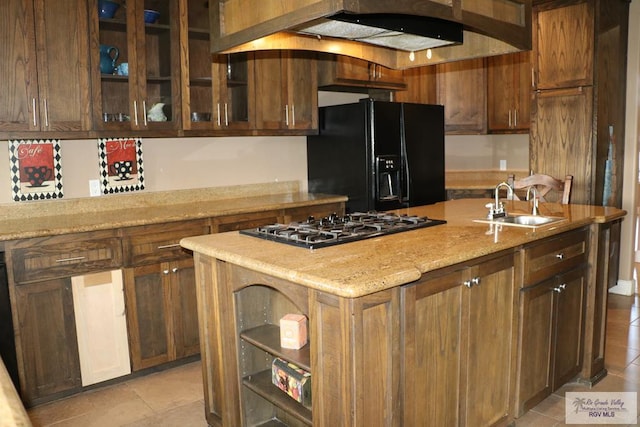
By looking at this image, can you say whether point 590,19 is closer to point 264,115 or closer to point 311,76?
point 311,76

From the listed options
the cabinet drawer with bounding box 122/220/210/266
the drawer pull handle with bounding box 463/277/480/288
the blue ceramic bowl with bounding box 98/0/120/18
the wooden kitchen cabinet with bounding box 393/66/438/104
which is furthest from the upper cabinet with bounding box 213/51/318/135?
the drawer pull handle with bounding box 463/277/480/288

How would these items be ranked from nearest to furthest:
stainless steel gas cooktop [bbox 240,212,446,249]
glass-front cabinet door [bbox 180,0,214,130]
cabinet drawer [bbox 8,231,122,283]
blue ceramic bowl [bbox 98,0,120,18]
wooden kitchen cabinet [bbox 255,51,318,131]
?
1. stainless steel gas cooktop [bbox 240,212,446,249]
2. cabinet drawer [bbox 8,231,122,283]
3. blue ceramic bowl [bbox 98,0,120,18]
4. glass-front cabinet door [bbox 180,0,214,130]
5. wooden kitchen cabinet [bbox 255,51,318,131]

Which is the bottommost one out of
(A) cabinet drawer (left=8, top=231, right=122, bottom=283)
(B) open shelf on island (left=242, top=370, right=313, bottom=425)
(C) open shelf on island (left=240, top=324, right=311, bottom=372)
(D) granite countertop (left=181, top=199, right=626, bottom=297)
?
(B) open shelf on island (left=242, top=370, right=313, bottom=425)

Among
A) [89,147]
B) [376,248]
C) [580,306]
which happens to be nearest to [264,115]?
[89,147]

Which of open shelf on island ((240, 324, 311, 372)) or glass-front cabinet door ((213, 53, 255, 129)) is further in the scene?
glass-front cabinet door ((213, 53, 255, 129))

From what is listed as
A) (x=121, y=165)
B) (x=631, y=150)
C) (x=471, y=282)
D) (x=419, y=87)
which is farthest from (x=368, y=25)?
(x=631, y=150)

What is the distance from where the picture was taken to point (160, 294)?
3.21 m

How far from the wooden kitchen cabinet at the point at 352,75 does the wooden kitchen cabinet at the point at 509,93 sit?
3.35 feet

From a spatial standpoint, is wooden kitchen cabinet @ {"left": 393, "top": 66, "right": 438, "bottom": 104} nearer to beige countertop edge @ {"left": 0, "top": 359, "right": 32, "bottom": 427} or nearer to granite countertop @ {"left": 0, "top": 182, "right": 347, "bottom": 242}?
granite countertop @ {"left": 0, "top": 182, "right": 347, "bottom": 242}

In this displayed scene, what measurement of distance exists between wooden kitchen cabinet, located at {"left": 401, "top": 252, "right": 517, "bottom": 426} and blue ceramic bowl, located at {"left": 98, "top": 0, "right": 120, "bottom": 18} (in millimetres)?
2561

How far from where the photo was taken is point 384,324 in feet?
5.82

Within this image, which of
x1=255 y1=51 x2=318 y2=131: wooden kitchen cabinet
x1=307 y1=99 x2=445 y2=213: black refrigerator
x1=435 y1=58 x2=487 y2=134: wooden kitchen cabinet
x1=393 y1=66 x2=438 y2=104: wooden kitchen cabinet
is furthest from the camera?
x1=435 y1=58 x2=487 y2=134: wooden kitchen cabinet

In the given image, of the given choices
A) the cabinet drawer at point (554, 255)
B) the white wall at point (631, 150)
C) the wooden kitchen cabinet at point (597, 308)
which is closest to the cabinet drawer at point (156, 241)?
the cabinet drawer at point (554, 255)

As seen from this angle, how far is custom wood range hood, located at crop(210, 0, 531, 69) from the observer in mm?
1936
